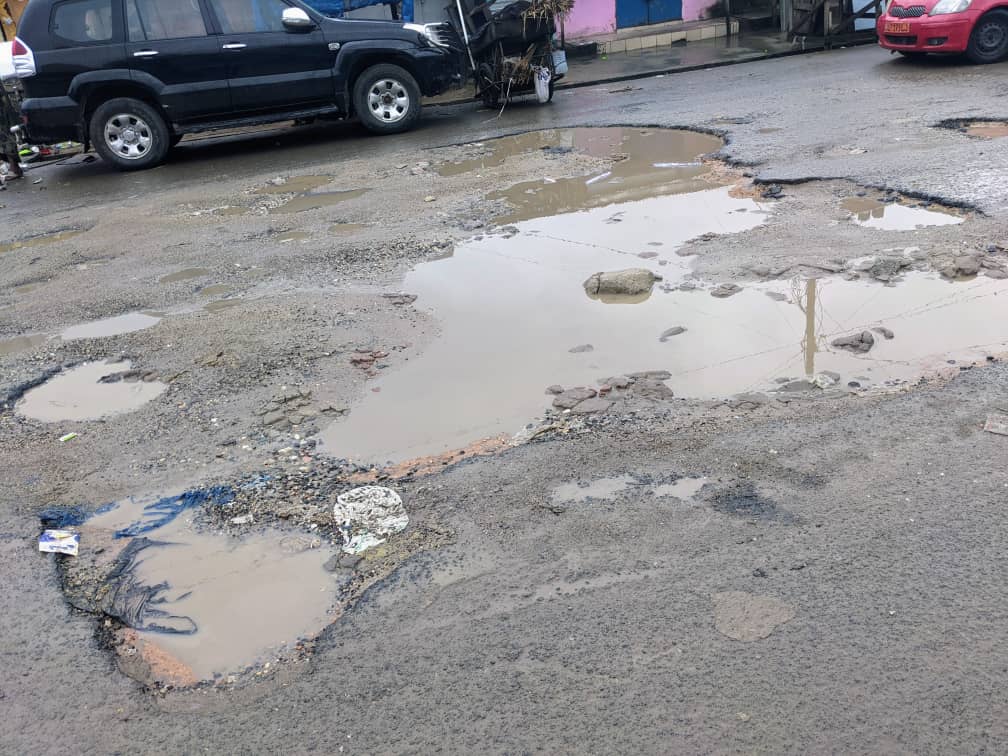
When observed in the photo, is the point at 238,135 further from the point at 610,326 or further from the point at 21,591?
the point at 21,591

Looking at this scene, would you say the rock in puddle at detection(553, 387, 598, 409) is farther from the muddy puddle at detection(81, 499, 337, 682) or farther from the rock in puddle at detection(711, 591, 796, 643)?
the rock in puddle at detection(711, 591, 796, 643)

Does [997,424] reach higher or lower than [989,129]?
lower

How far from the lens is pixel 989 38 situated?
11328 mm

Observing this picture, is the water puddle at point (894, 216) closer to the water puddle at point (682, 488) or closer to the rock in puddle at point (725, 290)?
the rock in puddle at point (725, 290)

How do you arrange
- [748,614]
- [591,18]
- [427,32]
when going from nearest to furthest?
[748,614]
[427,32]
[591,18]

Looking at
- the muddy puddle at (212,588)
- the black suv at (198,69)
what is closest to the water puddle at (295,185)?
the black suv at (198,69)

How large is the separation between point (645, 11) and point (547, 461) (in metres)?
17.1

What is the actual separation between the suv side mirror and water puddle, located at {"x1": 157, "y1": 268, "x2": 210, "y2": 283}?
4.92 meters

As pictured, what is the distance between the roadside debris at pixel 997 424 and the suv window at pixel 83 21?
10.0 meters

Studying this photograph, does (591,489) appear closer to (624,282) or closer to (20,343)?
(624,282)

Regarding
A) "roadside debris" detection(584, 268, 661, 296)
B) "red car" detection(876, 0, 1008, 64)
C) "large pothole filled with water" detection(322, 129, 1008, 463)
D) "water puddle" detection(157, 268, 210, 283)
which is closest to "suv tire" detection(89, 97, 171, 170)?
"water puddle" detection(157, 268, 210, 283)

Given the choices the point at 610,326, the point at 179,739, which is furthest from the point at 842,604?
the point at 610,326

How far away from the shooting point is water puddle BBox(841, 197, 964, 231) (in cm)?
583

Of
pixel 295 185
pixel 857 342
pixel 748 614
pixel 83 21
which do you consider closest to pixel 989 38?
pixel 295 185
